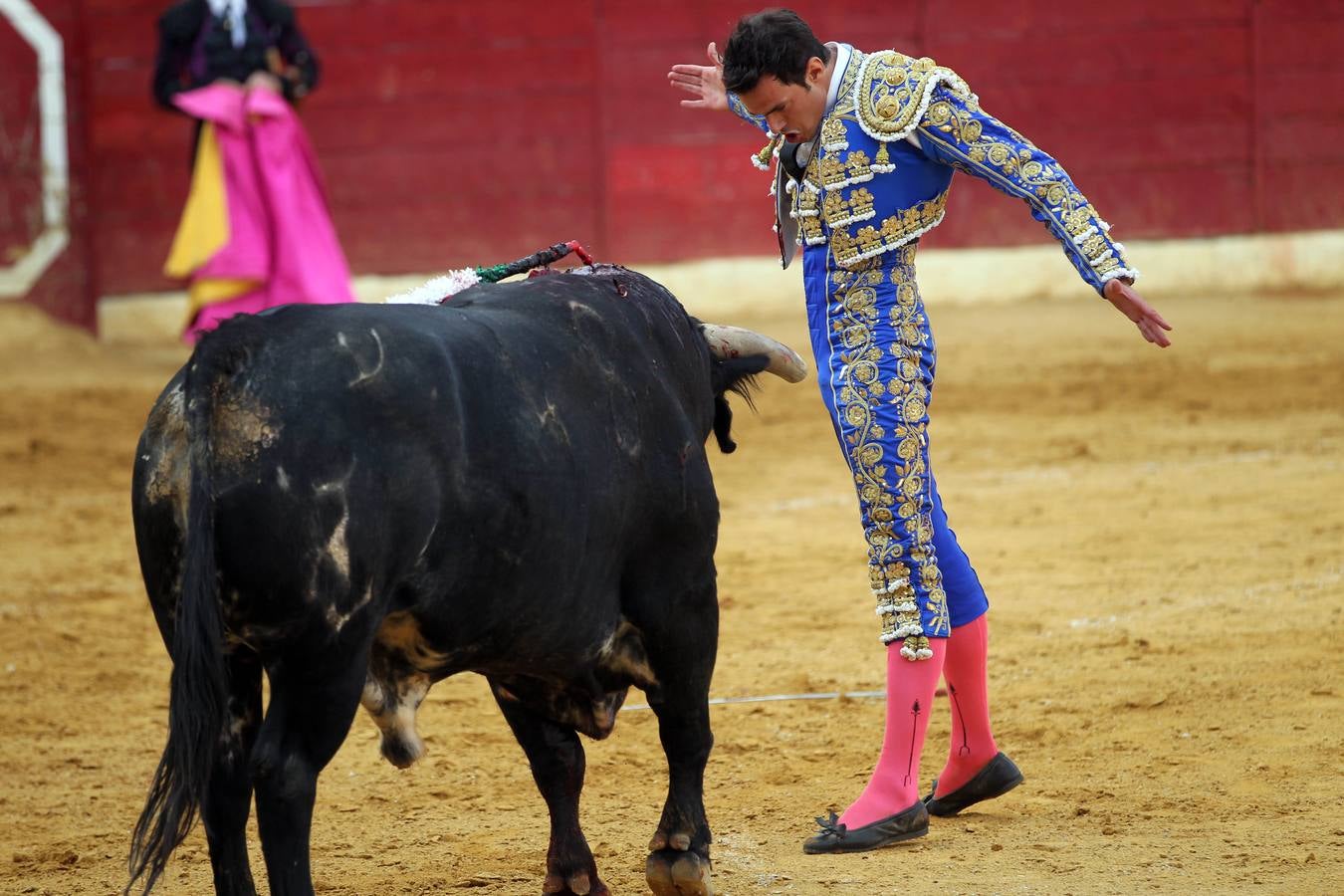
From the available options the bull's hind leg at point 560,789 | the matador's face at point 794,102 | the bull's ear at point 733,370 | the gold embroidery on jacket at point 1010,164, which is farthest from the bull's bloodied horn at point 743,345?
the bull's hind leg at point 560,789

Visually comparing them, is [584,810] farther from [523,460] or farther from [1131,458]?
[1131,458]

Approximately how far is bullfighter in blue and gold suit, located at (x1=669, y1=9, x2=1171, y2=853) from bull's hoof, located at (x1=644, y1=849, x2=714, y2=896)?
28 centimetres

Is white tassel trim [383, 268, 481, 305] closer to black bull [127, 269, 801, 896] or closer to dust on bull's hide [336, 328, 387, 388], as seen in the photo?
black bull [127, 269, 801, 896]

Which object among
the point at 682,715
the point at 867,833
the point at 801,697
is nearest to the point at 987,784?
the point at 867,833

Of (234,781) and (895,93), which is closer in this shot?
(234,781)

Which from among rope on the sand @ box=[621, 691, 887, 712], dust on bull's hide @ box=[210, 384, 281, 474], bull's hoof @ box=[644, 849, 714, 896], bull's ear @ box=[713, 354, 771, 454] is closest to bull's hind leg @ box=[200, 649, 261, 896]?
dust on bull's hide @ box=[210, 384, 281, 474]

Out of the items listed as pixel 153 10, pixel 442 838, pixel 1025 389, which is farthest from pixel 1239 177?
pixel 442 838

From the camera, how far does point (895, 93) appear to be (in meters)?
3.07

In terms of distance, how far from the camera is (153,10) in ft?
34.2

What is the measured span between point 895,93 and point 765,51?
235mm

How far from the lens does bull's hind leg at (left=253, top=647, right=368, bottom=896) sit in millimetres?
2361

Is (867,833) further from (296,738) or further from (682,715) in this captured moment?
(296,738)

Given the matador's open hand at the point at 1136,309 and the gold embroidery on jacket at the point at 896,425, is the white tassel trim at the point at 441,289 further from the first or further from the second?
the matador's open hand at the point at 1136,309

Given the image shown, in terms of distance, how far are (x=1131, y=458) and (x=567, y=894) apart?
166 inches
